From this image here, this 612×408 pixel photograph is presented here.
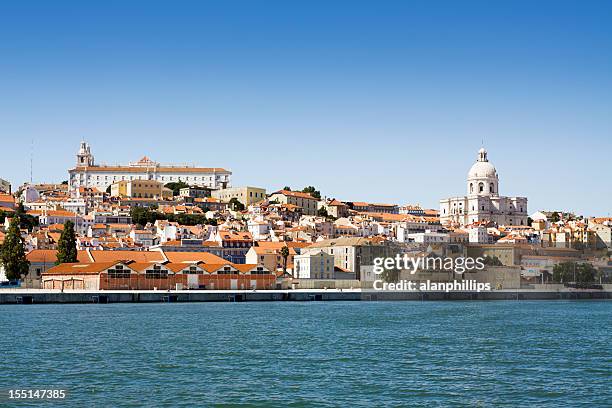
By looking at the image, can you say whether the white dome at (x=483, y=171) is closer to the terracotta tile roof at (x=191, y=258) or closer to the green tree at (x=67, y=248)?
the terracotta tile roof at (x=191, y=258)

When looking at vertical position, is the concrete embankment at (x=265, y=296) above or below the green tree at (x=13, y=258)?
below

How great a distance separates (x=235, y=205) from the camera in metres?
159

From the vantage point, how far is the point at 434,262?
9656 cm

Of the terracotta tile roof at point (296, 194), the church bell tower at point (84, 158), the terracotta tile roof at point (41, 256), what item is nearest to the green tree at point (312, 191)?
the terracotta tile roof at point (296, 194)

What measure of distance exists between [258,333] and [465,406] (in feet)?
66.3

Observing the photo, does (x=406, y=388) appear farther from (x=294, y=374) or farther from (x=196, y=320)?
(x=196, y=320)

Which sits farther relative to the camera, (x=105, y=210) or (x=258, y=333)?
(x=105, y=210)

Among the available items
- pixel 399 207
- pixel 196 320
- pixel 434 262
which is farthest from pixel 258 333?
pixel 399 207

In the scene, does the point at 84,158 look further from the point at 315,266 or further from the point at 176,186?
the point at 315,266

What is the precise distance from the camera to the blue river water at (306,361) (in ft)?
75.5

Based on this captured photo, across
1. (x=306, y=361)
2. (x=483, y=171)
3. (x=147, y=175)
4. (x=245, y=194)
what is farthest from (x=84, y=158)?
(x=306, y=361)

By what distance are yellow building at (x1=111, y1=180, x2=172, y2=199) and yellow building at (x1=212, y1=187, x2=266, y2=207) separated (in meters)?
10.4

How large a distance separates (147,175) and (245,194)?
1075 inches

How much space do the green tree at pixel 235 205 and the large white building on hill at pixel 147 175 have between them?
19.0 metres
